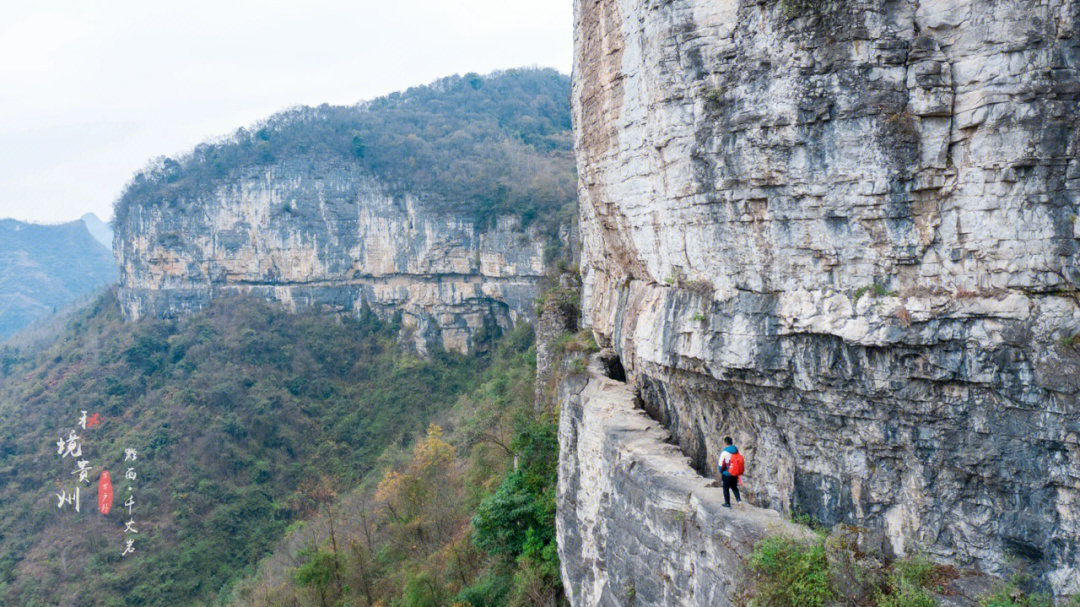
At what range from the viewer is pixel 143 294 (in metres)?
46.5

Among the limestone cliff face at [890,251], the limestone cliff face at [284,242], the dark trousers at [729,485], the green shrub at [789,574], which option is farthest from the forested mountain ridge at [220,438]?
the limestone cliff face at [890,251]

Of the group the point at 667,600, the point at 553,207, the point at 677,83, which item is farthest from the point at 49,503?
the point at 677,83

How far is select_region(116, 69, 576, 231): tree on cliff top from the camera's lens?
4191cm

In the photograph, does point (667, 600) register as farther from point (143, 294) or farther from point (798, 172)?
point (143, 294)

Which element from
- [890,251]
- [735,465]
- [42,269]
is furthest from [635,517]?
[42,269]

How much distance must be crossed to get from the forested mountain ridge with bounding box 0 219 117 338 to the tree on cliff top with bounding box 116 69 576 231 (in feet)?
134

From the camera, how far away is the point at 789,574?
5.75 metres

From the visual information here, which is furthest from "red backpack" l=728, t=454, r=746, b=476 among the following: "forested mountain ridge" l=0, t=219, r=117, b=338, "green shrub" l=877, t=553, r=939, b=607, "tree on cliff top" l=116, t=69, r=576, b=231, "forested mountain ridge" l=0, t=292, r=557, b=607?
"forested mountain ridge" l=0, t=219, r=117, b=338

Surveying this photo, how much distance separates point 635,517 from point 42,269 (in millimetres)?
101622

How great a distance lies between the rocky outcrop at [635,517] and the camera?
6456 millimetres

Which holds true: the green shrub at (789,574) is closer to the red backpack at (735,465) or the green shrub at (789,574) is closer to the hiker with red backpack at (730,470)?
the hiker with red backpack at (730,470)

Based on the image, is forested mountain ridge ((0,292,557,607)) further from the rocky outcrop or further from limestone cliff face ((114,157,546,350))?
the rocky outcrop

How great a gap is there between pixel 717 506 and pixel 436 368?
35429mm

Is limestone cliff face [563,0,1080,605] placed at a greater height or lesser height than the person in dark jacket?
greater
